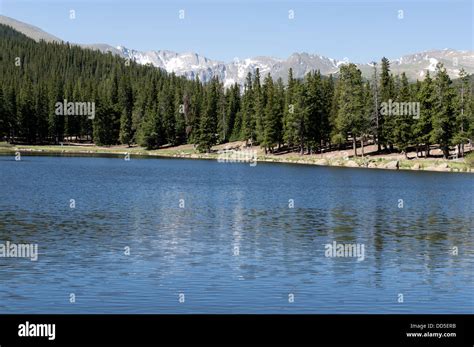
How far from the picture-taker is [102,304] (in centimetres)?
2123

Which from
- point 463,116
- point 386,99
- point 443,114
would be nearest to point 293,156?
point 386,99

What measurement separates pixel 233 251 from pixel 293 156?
109m

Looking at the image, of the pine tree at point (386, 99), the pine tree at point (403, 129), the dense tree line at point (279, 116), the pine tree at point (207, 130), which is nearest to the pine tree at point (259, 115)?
the dense tree line at point (279, 116)

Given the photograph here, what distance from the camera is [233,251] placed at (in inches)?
1253

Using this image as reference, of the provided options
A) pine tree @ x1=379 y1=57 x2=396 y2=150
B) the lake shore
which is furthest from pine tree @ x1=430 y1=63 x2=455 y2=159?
pine tree @ x1=379 y1=57 x2=396 y2=150

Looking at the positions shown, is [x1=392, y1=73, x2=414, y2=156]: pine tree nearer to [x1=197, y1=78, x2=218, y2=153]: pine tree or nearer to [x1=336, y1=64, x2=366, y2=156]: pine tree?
[x1=336, y1=64, x2=366, y2=156]: pine tree

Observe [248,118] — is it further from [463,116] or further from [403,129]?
[463,116]

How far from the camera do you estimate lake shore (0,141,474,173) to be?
11011 cm

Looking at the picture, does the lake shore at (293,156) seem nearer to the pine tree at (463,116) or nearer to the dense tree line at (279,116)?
the dense tree line at (279,116)

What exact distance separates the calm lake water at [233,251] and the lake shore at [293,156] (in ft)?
150

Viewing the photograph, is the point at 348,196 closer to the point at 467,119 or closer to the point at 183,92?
the point at 467,119

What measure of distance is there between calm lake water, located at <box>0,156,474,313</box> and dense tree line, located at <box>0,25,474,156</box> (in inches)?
2112

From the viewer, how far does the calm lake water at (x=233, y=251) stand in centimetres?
2223
